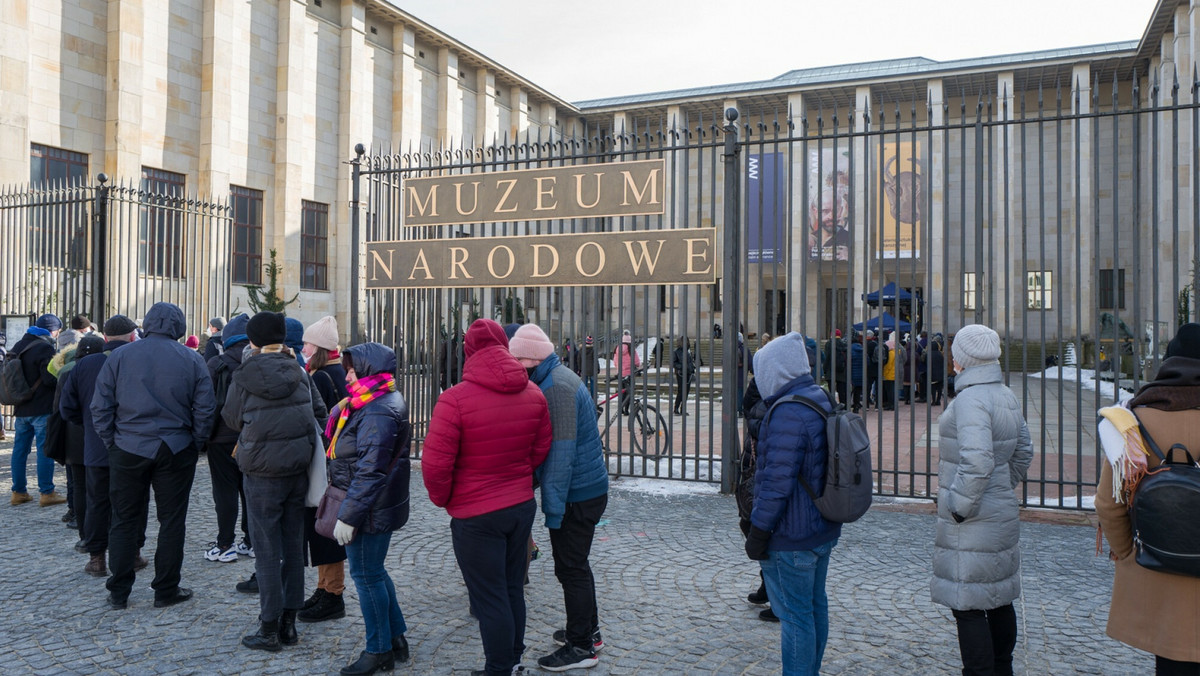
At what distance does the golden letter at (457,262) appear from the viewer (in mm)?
8977

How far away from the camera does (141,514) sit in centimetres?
499

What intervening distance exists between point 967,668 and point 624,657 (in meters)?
→ 1.58

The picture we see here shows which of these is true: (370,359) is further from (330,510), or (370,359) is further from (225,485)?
(225,485)

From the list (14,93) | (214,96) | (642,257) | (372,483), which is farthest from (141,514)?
(214,96)

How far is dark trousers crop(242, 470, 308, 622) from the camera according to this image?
166 inches

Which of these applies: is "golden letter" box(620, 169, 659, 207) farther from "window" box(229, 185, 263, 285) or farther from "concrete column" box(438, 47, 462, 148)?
"concrete column" box(438, 47, 462, 148)

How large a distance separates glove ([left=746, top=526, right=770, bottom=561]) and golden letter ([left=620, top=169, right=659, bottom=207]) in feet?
17.3

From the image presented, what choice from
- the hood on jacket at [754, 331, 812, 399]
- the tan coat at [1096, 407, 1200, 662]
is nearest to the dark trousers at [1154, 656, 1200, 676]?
the tan coat at [1096, 407, 1200, 662]

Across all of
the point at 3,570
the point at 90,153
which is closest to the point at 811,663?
the point at 3,570

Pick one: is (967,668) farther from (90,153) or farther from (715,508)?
(90,153)

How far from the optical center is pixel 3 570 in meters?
5.56

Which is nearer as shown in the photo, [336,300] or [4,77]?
[4,77]

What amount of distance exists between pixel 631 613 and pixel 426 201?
590 cm

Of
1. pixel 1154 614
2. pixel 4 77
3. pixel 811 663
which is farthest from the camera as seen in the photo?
pixel 4 77
